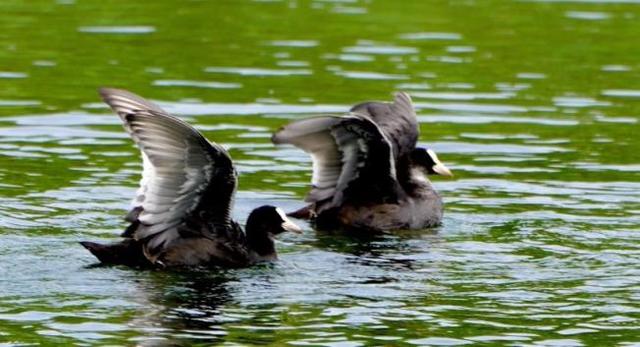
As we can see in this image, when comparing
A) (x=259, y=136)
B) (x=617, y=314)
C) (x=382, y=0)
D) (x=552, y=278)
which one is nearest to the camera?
(x=617, y=314)

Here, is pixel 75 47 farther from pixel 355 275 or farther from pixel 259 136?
pixel 355 275

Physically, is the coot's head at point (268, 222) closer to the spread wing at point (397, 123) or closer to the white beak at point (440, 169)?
the white beak at point (440, 169)

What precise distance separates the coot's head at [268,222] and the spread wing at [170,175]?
305 millimetres

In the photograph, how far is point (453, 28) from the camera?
27578 mm

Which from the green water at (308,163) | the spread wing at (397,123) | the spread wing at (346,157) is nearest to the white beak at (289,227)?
the green water at (308,163)

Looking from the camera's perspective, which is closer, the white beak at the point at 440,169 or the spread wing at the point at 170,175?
the spread wing at the point at 170,175

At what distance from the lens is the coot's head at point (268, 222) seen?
566 inches

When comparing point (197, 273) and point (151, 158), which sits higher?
point (151, 158)

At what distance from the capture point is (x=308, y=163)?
18.8 metres

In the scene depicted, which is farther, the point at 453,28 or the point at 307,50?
the point at 453,28

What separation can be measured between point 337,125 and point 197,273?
2.45 metres

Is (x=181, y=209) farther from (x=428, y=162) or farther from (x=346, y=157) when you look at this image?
(x=428, y=162)

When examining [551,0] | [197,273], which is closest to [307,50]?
[551,0]

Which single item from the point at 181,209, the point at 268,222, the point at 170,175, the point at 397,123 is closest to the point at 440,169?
the point at 397,123
